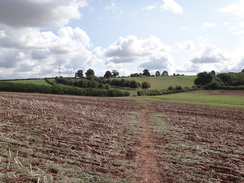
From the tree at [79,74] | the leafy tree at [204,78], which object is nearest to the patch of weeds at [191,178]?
the leafy tree at [204,78]

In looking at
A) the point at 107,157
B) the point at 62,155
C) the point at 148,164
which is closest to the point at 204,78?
the point at 148,164

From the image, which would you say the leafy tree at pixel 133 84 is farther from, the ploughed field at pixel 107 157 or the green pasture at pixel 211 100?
the ploughed field at pixel 107 157

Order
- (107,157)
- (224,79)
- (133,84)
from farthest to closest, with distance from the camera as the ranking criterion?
1. (224,79)
2. (133,84)
3. (107,157)

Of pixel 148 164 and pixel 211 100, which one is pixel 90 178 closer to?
pixel 148 164

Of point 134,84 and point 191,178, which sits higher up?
point 134,84

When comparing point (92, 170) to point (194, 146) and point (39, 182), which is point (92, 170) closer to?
point (39, 182)

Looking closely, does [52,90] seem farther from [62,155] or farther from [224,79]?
[224,79]

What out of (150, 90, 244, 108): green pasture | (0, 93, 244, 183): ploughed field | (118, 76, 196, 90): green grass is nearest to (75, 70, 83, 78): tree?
(118, 76, 196, 90): green grass

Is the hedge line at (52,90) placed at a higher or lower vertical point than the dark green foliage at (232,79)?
lower

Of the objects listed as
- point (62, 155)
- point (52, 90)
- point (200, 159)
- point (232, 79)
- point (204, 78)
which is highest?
point (204, 78)

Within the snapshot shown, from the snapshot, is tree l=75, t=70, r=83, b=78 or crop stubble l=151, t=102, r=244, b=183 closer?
crop stubble l=151, t=102, r=244, b=183

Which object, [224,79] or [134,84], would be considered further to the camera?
[224,79]

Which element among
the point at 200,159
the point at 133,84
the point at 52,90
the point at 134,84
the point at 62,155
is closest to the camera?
the point at 62,155

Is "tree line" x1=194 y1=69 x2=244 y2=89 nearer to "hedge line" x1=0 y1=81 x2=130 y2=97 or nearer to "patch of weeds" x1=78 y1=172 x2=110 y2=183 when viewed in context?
"hedge line" x1=0 y1=81 x2=130 y2=97
